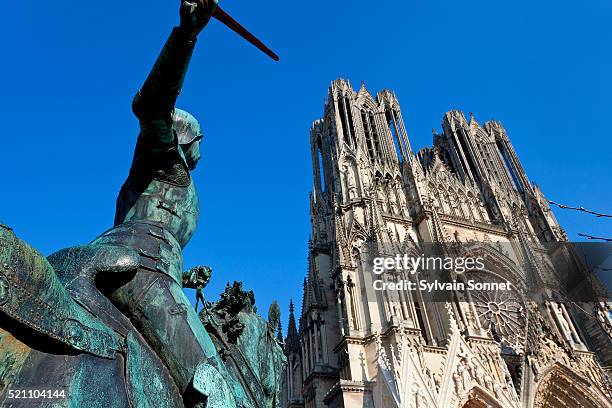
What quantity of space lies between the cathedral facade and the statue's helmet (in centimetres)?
881

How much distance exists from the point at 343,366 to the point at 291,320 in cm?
831

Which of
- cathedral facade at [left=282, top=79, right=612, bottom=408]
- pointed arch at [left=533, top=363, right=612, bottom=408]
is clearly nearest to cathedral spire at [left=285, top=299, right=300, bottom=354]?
cathedral facade at [left=282, top=79, right=612, bottom=408]

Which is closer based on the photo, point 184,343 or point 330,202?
point 184,343

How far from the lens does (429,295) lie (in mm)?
16281

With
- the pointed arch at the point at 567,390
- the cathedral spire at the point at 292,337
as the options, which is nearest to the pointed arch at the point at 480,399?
the pointed arch at the point at 567,390

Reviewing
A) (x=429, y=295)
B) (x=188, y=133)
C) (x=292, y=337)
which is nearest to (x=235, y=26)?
(x=188, y=133)

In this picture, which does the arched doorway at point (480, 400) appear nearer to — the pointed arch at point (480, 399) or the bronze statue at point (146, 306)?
the pointed arch at point (480, 399)

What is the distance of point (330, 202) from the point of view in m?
21.8

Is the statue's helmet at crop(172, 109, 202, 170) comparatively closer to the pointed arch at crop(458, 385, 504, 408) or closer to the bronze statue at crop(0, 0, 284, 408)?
the bronze statue at crop(0, 0, 284, 408)

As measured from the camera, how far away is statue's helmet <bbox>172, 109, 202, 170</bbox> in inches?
105

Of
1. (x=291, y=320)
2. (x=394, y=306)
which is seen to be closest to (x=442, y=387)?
(x=394, y=306)

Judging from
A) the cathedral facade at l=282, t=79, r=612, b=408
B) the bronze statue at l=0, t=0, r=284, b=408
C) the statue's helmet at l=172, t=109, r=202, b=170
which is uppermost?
the cathedral facade at l=282, t=79, r=612, b=408

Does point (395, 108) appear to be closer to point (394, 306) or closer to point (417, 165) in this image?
point (417, 165)

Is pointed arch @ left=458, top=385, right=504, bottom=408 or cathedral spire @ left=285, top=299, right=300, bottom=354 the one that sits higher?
cathedral spire @ left=285, top=299, right=300, bottom=354
